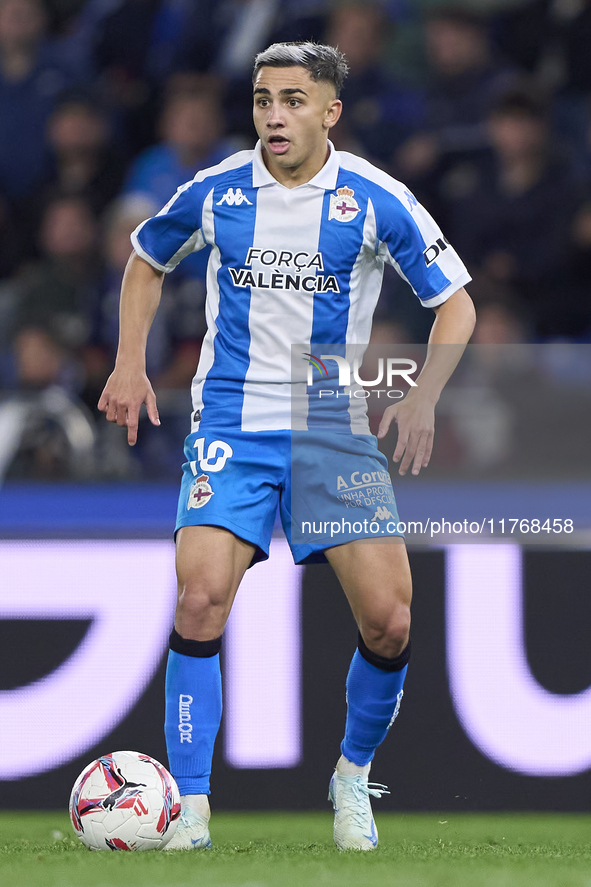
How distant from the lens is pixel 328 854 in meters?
2.92

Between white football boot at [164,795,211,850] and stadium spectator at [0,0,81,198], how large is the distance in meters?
4.35

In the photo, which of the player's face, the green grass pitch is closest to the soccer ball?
the green grass pitch

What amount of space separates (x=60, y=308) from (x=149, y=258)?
2.58 m

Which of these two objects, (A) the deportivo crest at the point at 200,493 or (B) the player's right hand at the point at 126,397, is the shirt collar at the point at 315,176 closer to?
(B) the player's right hand at the point at 126,397

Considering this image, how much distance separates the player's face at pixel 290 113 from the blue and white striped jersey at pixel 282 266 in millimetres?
78

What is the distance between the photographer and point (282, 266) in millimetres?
3105

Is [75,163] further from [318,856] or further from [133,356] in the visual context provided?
[318,856]

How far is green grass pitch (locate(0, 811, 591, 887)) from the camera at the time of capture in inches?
96.9

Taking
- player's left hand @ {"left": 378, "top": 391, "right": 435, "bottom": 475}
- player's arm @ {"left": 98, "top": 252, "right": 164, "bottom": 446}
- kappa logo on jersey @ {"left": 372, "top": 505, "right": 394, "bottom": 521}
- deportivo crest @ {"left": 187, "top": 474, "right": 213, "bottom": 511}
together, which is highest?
player's arm @ {"left": 98, "top": 252, "right": 164, "bottom": 446}

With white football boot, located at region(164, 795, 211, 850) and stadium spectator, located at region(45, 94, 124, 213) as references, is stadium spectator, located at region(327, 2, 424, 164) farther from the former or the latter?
white football boot, located at region(164, 795, 211, 850)

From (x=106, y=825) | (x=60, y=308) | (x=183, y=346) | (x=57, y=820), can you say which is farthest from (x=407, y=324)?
(x=106, y=825)

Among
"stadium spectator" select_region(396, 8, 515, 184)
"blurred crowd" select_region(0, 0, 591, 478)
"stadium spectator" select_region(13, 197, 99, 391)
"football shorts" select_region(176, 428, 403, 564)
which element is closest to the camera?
"football shorts" select_region(176, 428, 403, 564)

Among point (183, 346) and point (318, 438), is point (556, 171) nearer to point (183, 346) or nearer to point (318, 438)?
point (183, 346)

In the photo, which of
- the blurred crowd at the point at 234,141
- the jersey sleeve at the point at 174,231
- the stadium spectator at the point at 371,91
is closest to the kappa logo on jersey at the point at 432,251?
the jersey sleeve at the point at 174,231
